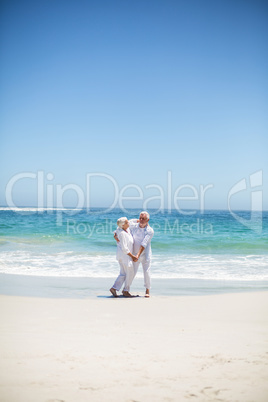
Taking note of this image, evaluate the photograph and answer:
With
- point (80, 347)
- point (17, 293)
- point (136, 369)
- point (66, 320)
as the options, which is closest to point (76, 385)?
point (136, 369)

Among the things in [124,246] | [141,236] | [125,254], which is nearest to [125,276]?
[125,254]

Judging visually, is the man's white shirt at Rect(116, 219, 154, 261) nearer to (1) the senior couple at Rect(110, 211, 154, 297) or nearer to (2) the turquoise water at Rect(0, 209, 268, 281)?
(1) the senior couple at Rect(110, 211, 154, 297)

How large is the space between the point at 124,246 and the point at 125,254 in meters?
0.19

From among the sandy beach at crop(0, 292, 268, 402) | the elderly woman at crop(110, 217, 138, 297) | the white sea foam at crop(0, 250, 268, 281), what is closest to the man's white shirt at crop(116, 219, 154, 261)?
the elderly woman at crop(110, 217, 138, 297)

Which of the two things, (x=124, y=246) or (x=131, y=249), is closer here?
(x=124, y=246)

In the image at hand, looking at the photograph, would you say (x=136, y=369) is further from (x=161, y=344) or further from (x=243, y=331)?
(x=243, y=331)

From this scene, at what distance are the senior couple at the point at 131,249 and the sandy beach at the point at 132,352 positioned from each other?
97 centimetres

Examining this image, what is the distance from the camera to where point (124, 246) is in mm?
6922

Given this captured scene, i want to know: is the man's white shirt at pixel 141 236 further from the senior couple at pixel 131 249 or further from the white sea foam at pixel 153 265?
the white sea foam at pixel 153 265

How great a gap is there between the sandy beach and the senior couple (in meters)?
0.97

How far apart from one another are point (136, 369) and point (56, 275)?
6851 millimetres

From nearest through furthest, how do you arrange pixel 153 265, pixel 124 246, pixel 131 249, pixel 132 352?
pixel 132 352 < pixel 124 246 < pixel 131 249 < pixel 153 265

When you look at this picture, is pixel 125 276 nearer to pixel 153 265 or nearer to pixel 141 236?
pixel 141 236

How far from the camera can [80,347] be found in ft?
12.7
